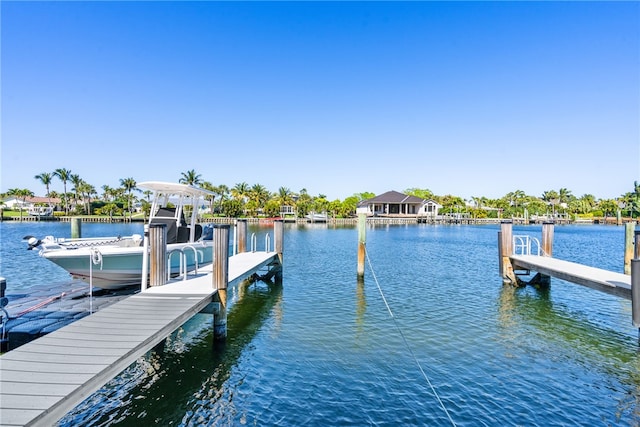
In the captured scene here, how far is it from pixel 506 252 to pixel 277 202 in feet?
223

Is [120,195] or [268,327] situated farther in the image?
[120,195]

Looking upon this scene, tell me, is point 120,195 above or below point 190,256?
above

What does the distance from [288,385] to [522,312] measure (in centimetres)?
862

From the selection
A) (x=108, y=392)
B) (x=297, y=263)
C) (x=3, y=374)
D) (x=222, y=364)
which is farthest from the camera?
(x=297, y=263)

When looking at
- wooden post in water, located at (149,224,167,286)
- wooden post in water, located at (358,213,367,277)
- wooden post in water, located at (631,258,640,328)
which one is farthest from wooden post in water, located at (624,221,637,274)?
wooden post in water, located at (149,224,167,286)

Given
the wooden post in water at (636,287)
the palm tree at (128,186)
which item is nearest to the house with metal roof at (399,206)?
the palm tree at (128,186)

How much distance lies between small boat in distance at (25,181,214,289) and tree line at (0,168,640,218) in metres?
61.8

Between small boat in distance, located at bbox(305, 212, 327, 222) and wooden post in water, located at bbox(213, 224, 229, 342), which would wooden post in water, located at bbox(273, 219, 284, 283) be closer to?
wooden post in water, located at bbox(213, 224, 229, 342)

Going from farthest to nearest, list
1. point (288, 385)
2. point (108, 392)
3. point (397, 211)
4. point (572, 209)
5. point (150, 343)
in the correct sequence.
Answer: point (572, 209) → point (397, 211) → point (288, 385) → point (108, 392) → point (150, 343)

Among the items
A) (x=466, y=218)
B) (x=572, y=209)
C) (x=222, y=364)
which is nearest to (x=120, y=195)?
(x=466, y=218)

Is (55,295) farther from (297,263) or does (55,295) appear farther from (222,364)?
(297,263)

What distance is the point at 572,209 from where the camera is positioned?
102750 mm

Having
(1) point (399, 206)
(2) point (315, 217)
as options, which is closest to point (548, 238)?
(2) point (315, 217)

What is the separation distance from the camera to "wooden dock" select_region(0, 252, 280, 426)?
354cm
